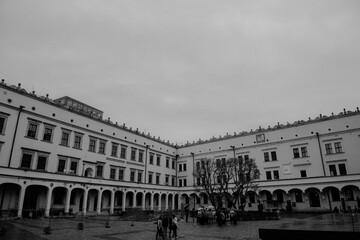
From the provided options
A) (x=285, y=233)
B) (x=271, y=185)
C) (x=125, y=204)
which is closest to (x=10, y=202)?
(x=125, y=204)

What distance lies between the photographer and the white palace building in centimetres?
2767

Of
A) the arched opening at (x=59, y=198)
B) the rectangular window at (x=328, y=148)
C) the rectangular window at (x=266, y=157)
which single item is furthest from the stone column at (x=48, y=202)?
the rectangular window at (x=328, y=148)

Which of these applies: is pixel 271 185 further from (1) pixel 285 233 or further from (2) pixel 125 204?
(1) pixel 285 233

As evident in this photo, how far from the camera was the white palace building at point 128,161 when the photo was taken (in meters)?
27.7

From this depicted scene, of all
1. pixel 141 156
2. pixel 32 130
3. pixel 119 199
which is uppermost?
pixel 32 130

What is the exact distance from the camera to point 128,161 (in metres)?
42.0

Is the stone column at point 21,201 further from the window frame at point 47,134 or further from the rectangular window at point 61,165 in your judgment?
the window frame at point 47,134

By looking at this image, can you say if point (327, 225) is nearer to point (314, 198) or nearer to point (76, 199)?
point (314, 198)

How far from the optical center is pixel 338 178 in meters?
33.8

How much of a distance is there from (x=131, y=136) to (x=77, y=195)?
13.9 meters

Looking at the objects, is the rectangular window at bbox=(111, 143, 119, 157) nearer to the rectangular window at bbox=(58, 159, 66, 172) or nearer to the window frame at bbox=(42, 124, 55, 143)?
the rectangular window at bbox=(58, 159, 66, 172)

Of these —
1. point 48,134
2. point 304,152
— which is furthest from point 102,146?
point 304,152

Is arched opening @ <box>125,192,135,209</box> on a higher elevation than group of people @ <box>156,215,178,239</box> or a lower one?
higher

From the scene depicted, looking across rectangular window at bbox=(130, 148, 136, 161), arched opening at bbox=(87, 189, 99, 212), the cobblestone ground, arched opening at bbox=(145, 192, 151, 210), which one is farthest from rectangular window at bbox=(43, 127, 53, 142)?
arched opening at bbox=(145, 192, 151, 210)
